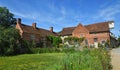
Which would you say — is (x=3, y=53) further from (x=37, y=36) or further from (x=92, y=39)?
(x=92, y=39)

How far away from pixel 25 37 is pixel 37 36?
5907 mm

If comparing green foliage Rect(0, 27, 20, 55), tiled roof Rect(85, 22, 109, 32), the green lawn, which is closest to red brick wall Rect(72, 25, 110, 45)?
tiled roof Rect(85, 22, 109, 32)

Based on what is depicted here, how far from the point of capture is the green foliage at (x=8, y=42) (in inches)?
1264

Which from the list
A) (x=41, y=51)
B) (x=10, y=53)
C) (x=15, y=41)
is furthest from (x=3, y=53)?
(x=41, y=51)

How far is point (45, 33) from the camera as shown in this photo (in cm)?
5634

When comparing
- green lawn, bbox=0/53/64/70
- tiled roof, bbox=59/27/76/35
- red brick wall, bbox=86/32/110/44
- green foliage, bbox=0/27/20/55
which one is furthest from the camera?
tiled roof, bbox=59/27/76/35

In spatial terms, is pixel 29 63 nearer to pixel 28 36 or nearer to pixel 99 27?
pixel 28 36

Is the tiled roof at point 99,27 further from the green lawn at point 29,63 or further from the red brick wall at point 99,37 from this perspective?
the green lawn at point 29,63

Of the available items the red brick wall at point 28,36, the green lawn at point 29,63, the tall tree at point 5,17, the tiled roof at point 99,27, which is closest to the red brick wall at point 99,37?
the tiled roof at point 99,27

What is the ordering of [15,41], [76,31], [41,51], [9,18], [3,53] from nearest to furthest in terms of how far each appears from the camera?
[3,53] → [15,41] → [41,51] → [76,31] → [9,18]

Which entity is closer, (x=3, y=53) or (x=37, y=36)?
(x=3, y=53)

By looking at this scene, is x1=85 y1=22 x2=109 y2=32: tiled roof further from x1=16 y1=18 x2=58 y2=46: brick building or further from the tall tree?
the tall tree

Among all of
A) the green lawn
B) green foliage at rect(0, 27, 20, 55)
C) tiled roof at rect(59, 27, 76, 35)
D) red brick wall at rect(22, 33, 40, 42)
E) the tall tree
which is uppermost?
the tall tree

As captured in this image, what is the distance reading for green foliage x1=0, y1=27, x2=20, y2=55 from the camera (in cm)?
3209
